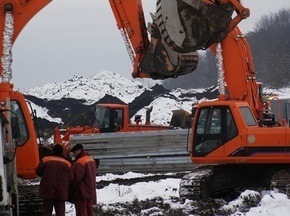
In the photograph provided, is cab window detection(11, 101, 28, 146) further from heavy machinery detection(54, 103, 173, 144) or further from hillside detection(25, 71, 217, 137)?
hillside detection(25, 71, 217, 137)

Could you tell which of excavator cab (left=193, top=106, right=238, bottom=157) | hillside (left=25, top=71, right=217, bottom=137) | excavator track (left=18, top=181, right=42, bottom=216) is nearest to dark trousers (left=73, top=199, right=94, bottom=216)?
excavator track (left=18, top=181, right=42, bottom=216)

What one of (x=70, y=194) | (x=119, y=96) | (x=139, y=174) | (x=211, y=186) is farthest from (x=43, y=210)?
(x=119, y=96)

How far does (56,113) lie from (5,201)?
30930 mm

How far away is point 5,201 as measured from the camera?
8.49 m

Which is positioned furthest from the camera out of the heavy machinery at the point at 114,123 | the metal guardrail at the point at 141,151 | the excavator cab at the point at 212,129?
the heavy machinery at the point at 114,123

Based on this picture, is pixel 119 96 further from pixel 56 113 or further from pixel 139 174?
pixel 139 174

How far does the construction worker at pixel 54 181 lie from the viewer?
1041 centimetres

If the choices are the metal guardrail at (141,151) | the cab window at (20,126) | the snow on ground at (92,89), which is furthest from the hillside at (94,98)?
the cab window at (20,126)

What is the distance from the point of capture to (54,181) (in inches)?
410

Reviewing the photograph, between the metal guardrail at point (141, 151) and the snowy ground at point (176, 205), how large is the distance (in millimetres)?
4333

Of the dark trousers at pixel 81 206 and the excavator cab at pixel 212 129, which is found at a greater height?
the excavator cab at pixel 212 129

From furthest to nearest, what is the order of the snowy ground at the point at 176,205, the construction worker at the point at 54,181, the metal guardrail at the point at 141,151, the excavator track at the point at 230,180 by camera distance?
the metal guardrail at the point at 141,151 < the excavator track at the point at 230,180 < the snowy ground at the point at 176,205 < the construction worker at the point at 54,181

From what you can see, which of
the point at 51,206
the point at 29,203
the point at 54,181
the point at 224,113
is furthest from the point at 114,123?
the point at 54,181

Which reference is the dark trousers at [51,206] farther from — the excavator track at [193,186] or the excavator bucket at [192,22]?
the excavator bucket at [192,22]
